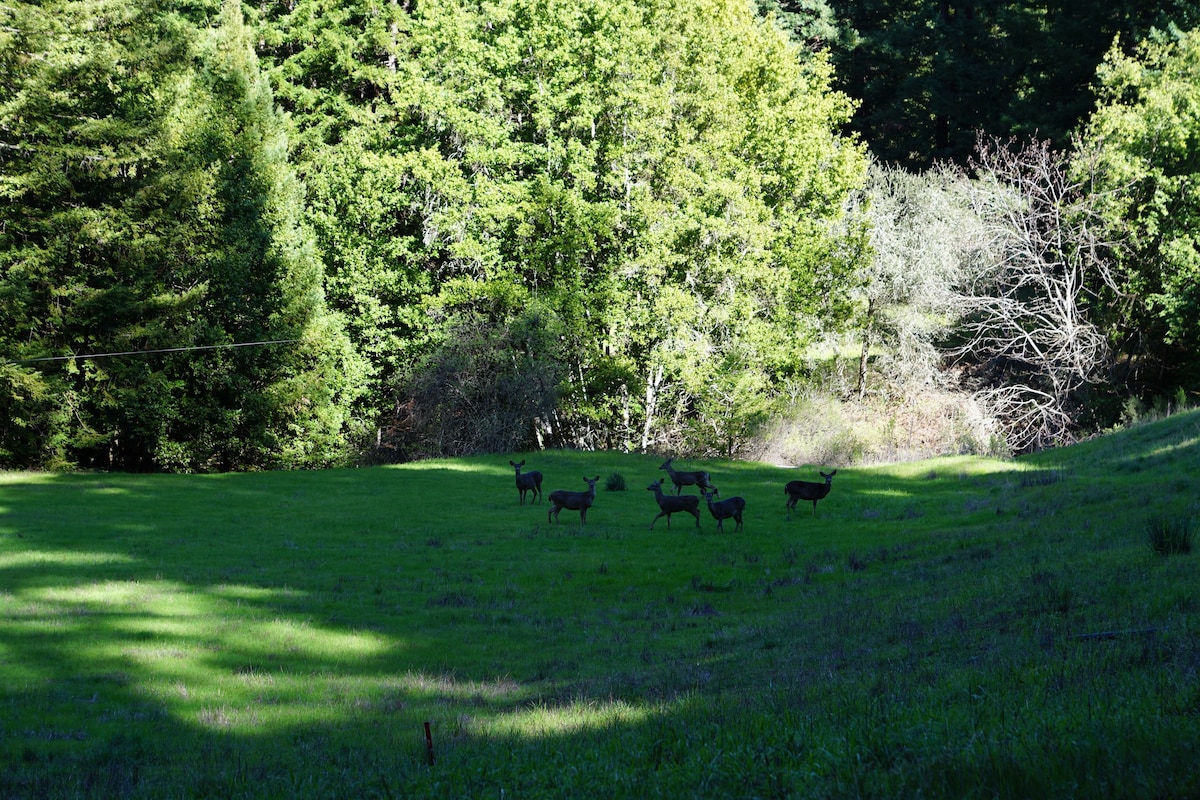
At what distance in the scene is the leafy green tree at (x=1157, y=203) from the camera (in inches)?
1564

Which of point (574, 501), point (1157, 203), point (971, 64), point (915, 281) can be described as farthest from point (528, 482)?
point (971, 64)

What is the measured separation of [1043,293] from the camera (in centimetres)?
4797

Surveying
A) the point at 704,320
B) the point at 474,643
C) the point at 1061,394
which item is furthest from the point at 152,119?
the point at 1061,394

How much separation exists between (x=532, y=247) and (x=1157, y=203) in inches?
1005

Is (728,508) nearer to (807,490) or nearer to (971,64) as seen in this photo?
(807,490)

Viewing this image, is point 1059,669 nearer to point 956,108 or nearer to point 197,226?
point 197,226

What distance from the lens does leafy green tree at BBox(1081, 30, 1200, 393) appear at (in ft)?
130

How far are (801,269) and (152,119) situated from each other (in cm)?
2860

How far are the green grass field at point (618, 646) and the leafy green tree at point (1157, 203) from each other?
16653mm

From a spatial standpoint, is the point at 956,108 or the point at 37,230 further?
the point at 956,108

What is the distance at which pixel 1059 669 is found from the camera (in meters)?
7.82

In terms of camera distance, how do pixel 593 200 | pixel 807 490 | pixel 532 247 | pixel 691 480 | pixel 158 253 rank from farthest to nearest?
1. pixel 593 200
2. pixel 532 247
3. pixel 158 253
4. pixel 691 480
5. pixel 807 490

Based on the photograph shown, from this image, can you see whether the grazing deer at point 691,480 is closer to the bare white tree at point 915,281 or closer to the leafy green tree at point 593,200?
the leafy green tree at point 593,200

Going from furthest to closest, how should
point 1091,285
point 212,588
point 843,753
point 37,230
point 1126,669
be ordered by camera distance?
point 1091,285
point 37,230
point 212,588
point 1126,669
point 843,753
